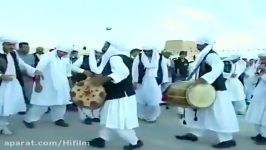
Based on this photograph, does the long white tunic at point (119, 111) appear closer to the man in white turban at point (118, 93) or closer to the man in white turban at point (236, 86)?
the man in white turban at point (118, 93)

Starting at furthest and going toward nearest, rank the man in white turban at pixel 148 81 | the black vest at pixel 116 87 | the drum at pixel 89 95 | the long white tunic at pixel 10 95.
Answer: the man in white turban at pixel 148 81, the long white tunic at pixel 10 95, the black vest at pixel 116 87, the drum at pixel 89 95

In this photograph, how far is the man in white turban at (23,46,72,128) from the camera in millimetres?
7750

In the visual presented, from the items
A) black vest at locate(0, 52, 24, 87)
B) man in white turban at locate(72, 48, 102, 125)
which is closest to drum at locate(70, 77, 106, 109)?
man in white turban at locate(72, 48, 102, 125)

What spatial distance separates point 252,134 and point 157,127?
71.0 inches

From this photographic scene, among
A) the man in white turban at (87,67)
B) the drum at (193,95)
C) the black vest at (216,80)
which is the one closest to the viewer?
the drum at (193,95)

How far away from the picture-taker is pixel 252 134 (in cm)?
803

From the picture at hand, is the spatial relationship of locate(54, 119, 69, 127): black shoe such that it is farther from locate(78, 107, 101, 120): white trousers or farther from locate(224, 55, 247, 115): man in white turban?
locate(224, 55, 247, 115): man in white turban

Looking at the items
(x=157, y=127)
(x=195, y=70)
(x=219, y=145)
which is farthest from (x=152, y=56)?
(x=219, y=145)

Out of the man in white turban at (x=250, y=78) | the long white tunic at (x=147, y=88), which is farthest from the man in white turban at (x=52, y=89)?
the man in white turban at (x=250, y=78)

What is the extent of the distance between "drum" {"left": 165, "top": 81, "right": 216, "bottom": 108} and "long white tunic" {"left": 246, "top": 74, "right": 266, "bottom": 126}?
1.27m

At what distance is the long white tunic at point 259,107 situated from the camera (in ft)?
23.4

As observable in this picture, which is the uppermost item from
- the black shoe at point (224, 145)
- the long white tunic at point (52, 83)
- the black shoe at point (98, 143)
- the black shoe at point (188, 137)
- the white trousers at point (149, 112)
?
the long white tunic at point (52, 83)

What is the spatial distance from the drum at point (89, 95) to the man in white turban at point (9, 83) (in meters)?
1.49

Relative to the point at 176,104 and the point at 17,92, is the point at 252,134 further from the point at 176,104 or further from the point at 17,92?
the point at 17,92
